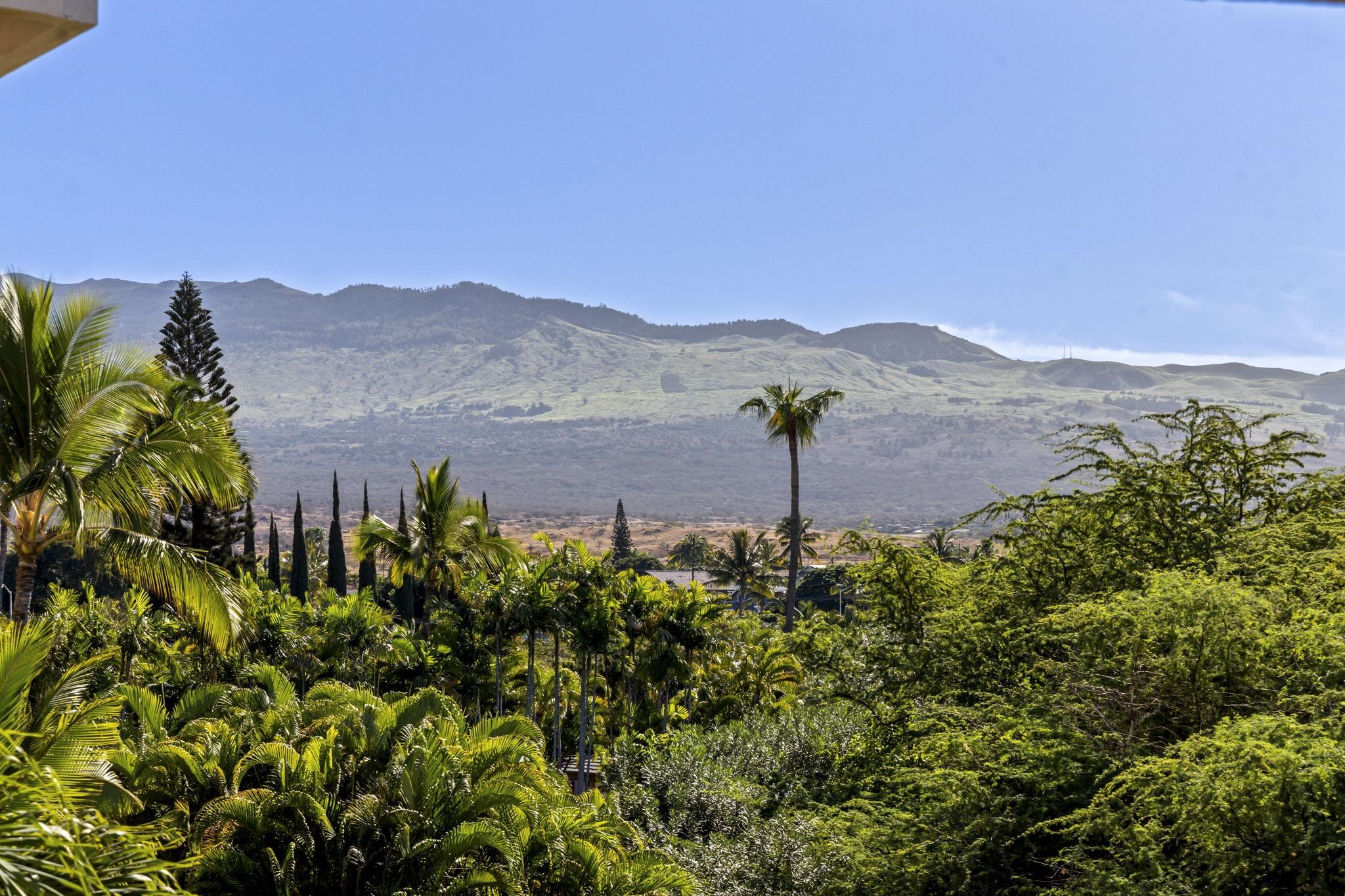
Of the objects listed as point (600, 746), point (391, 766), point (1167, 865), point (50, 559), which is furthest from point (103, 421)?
point (50, 559)

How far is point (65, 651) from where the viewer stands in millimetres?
21062

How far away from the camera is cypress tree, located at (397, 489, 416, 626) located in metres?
36.2

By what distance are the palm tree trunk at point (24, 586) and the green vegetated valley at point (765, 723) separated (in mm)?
42

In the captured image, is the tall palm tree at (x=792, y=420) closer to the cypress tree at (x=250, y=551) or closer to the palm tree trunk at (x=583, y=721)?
the palm tree trunk at (x=583, y=721)

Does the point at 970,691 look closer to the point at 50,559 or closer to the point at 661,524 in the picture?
the point at 50,559

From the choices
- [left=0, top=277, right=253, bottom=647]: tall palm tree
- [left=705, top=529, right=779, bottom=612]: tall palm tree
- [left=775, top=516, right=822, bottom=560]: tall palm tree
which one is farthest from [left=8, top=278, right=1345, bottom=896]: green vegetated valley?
[left=775, top=516, right=822, bottom=560]: tall palm tree

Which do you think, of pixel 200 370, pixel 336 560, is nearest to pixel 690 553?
pixel 336 560

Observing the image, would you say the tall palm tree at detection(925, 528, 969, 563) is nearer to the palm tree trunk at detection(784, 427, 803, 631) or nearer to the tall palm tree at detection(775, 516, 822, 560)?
the tall palm tree at detection(775, 516, 822, 560)

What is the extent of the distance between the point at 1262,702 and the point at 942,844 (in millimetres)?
4051

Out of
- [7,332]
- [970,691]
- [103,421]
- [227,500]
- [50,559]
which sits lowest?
[50,559]

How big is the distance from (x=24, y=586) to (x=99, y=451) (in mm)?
1234

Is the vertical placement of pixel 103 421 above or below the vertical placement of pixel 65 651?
above

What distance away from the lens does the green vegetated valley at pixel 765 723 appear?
26.7 feet

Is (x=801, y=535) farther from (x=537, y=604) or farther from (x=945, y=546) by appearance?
(x=537, y=604)
